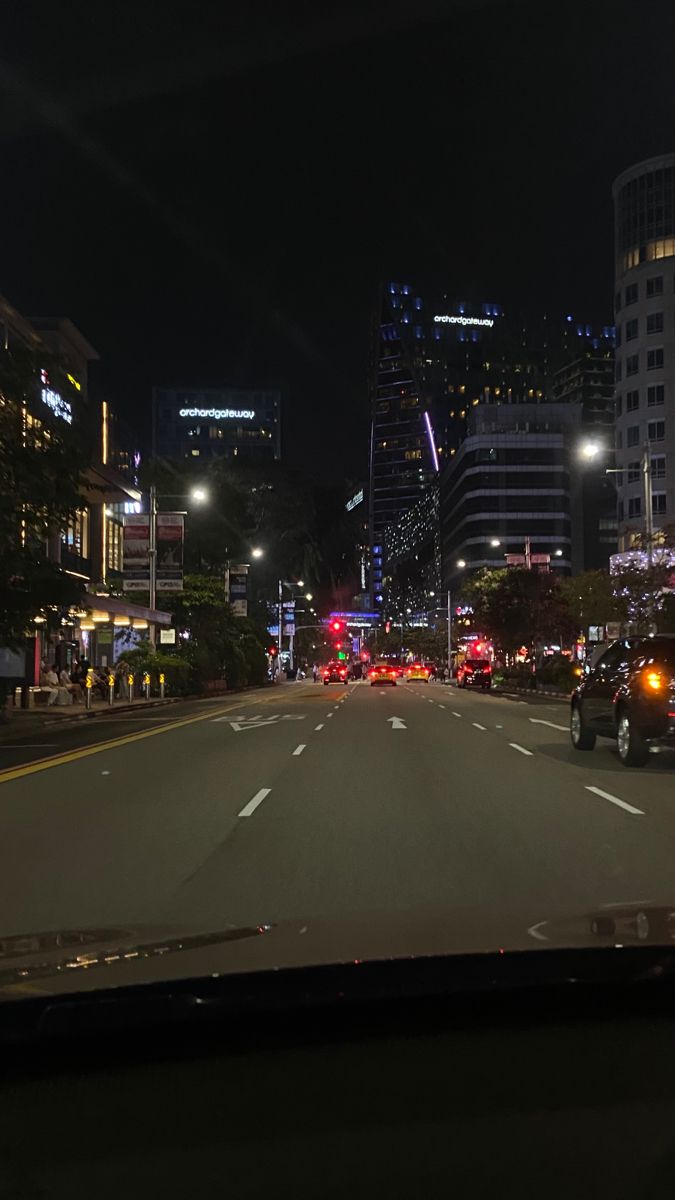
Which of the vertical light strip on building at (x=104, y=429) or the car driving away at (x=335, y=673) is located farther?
the car driving away at (x=335, y=673)

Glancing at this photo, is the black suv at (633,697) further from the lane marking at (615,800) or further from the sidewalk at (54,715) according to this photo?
the sidewalk at (54,715)

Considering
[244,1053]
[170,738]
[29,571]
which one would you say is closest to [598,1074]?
[244,1053]

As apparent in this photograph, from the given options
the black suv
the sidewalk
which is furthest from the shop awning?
the black suv

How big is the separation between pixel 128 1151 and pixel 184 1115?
0.20 m

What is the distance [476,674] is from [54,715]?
37676mm

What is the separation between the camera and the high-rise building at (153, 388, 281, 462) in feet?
555

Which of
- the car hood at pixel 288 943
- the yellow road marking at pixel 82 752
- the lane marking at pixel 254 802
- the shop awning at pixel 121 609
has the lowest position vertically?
the yellow road marking at pixel 82 752

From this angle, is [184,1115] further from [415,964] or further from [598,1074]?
[598,1074]

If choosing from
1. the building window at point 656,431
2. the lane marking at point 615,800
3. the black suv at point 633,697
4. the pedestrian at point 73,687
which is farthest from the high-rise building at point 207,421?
the lane marking at point 615,800

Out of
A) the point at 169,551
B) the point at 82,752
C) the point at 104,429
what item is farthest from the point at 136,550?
the point at 82,752

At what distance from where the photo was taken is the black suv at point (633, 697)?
15.2 m

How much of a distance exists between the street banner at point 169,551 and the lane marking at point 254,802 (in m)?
30.1

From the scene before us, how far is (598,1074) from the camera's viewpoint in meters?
3.19

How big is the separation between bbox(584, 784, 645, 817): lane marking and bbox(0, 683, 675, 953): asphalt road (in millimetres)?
55
